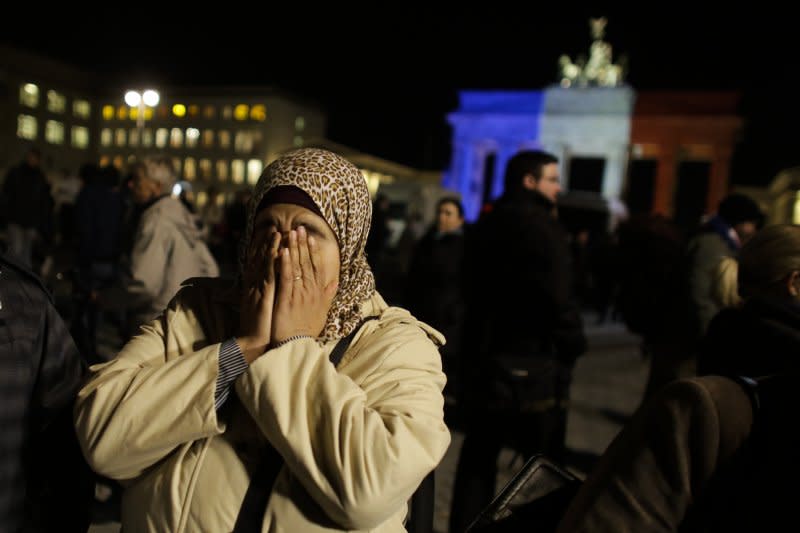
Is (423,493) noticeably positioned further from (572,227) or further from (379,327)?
(572,227)

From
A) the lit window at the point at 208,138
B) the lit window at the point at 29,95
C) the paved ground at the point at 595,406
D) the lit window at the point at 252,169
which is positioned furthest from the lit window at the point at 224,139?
the paved ground at the point at 595,406

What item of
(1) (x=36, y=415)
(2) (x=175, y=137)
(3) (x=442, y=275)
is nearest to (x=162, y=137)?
(2) (x=175, y=137)

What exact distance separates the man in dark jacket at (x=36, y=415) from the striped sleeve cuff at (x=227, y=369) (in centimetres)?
52

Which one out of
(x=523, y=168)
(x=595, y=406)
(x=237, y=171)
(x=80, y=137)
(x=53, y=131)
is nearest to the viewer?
(x=523, y=168)

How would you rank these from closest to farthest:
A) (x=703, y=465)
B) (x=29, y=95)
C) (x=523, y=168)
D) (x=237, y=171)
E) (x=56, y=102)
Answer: (x=703, y=465) < (x=523, y=168) < (x=29, y=95) < (x=56, y=102) < (x=237, y=171)

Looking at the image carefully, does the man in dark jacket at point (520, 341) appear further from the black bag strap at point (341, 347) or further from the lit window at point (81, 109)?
the lit window at point (81, 109)

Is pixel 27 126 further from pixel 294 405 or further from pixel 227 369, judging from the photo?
pixel 294 405

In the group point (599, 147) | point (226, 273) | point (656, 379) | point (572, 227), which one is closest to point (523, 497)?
point (656, 379)

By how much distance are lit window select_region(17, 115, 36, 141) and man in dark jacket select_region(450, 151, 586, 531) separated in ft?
198

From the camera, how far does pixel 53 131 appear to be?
190ft

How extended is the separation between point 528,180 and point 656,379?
1854mm

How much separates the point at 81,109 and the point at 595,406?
64933 millimetres

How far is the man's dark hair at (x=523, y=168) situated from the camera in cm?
388

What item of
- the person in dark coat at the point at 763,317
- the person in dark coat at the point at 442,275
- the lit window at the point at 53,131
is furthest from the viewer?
the lit window at the point at 53,131
